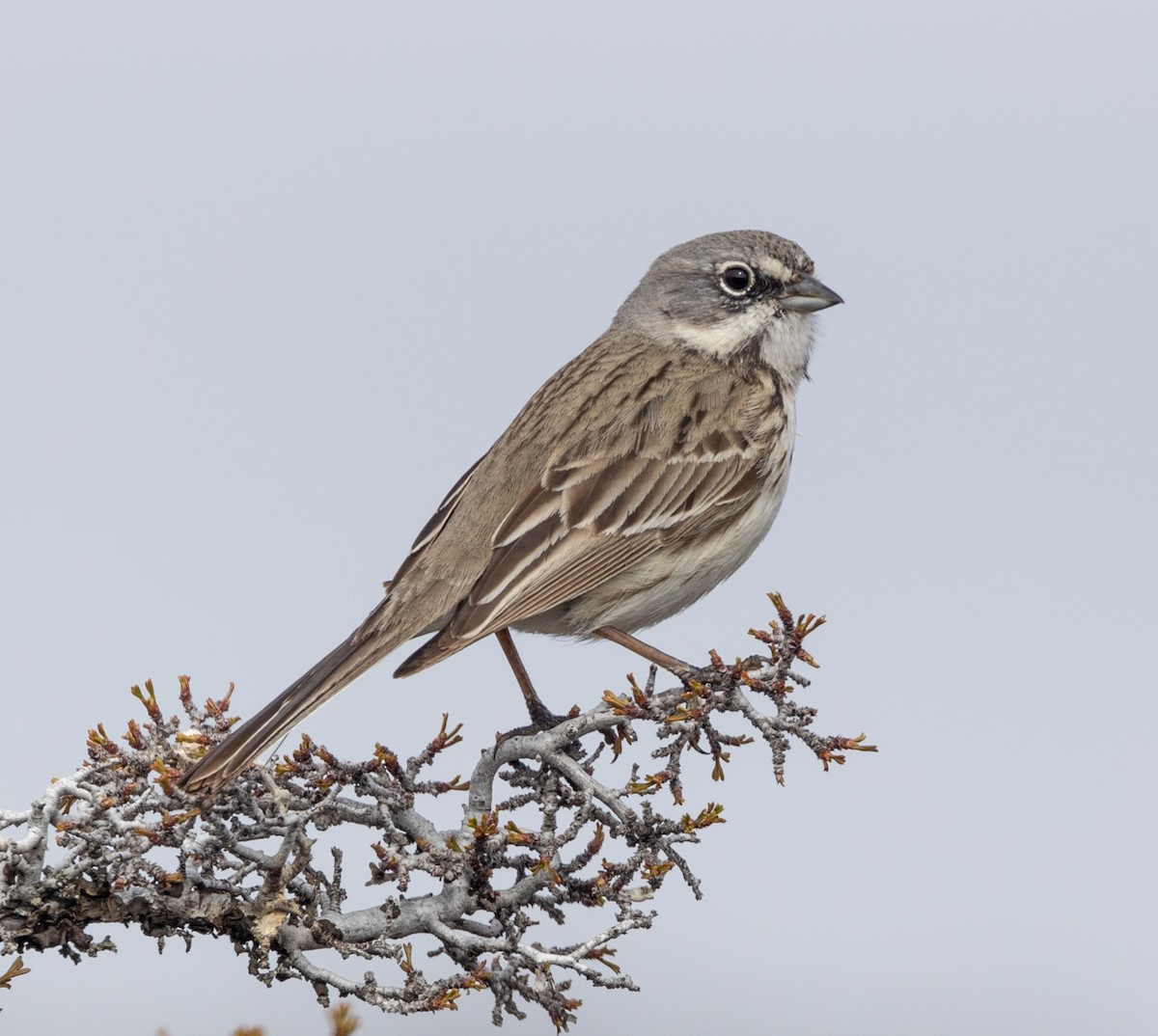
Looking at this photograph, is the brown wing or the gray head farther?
the gray head

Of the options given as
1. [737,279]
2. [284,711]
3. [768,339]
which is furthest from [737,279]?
[284,711]

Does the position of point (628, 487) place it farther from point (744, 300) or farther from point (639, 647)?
point (744, 300)

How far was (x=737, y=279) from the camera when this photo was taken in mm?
9055

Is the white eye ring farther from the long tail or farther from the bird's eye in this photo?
the long tail

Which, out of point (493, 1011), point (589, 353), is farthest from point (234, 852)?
point (589, 353)

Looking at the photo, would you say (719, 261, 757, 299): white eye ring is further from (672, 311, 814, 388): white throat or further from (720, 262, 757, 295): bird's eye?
(672, 311, 814, 388): white throat

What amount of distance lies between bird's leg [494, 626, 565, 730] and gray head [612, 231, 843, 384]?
2182mm

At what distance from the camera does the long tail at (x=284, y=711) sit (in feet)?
18.1

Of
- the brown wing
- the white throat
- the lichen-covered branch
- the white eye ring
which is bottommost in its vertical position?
the lichen-covered branch

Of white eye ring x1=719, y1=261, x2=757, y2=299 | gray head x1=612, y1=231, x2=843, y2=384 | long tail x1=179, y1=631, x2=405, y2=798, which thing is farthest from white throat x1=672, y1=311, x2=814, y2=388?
long tail x1=179, y1=631, x2=405, y2=798

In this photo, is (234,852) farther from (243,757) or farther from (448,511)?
(448,511)

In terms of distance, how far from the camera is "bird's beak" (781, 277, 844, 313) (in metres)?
8.84

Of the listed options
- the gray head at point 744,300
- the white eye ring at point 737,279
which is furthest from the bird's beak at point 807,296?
the white eye ring at point 737,279

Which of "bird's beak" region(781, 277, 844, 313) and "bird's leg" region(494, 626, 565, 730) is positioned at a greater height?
"bird's beak" region(781, 277, 844, 313)
